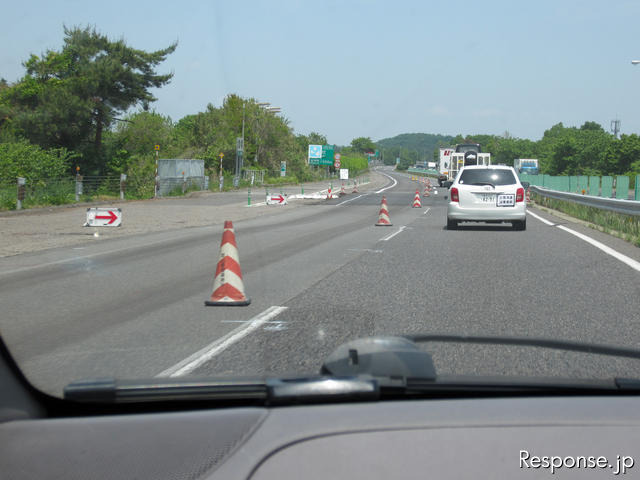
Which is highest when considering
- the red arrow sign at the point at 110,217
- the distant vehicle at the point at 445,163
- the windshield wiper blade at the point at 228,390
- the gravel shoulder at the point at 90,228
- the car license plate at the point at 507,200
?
the distant vehicle at the point at 445,163

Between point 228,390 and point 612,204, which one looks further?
point 612,204

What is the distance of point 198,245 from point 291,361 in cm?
1058

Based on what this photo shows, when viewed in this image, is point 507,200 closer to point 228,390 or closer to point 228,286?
point 228,286

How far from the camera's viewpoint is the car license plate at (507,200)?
1792 cm

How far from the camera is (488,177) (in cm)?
1833

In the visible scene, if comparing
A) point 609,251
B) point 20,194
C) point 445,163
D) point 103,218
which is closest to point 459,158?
point 445,163

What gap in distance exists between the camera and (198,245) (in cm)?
1541

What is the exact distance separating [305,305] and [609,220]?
15.1 m

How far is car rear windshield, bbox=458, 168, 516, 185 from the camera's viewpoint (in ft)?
59.8

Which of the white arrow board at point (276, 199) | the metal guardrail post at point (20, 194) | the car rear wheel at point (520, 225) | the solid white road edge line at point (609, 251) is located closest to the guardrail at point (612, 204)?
the solid white road edge line at point (609, 251)

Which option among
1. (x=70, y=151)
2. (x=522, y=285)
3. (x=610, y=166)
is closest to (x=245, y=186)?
(x=70, y=151)

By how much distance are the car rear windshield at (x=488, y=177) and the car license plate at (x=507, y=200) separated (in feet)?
1.28

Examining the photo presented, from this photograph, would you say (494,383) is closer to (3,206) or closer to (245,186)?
(3,206)

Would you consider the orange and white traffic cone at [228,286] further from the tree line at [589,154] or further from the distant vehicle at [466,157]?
the tree line at [589,154]
